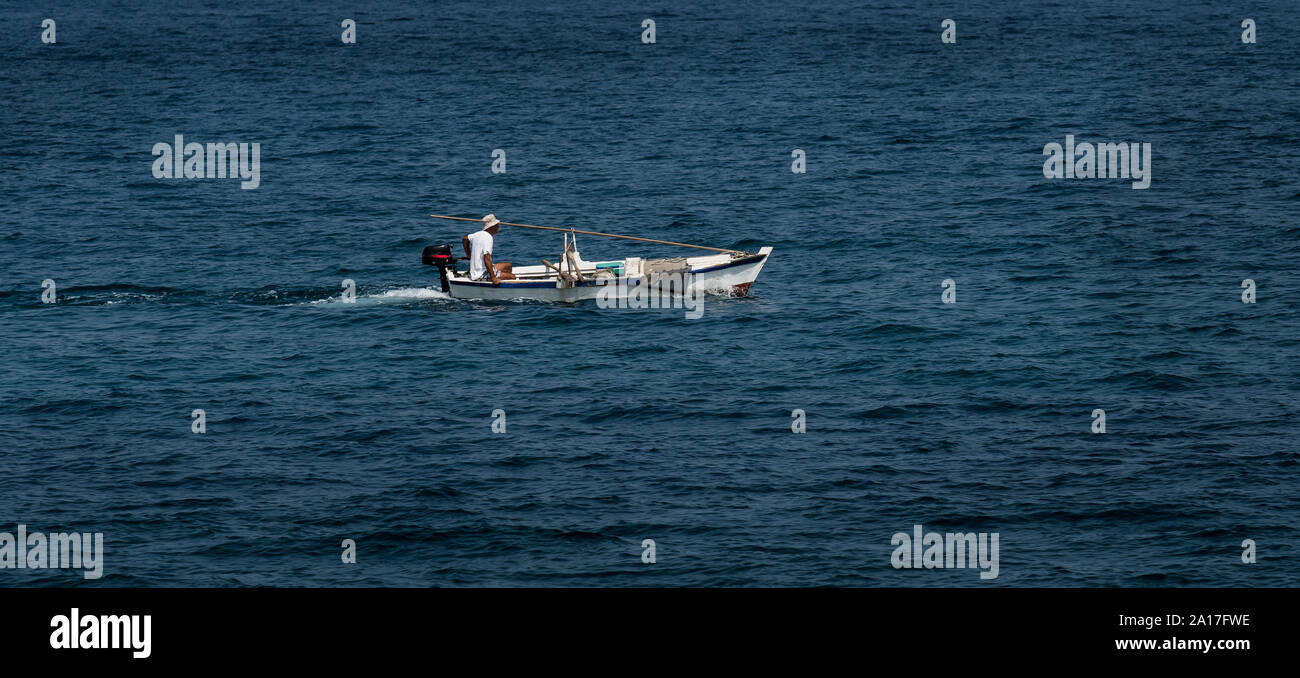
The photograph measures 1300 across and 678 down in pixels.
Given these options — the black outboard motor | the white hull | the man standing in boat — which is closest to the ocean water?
the white hull

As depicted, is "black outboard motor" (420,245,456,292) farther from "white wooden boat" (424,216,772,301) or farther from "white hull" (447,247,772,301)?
"white hull" (447,247,772,301)

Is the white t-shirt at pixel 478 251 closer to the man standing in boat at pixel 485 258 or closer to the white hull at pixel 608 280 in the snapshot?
the man standing in boat at pixel 485 258

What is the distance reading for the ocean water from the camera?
29703mm

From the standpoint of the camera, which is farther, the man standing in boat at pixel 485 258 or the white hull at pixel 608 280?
the white hull at pixel 608 280

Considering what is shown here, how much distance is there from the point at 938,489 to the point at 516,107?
57.5 meters

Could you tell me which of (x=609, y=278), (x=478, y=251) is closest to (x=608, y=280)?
(x=609, y=278)

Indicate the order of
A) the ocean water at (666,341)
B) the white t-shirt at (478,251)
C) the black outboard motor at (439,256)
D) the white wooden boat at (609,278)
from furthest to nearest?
the white wooden boat at (609,278), the black outboard motor at (439,256), the white t-shirt at (478,251), the ocean water at (666,341)

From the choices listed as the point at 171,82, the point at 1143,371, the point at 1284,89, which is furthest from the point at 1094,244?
the point at 171,82

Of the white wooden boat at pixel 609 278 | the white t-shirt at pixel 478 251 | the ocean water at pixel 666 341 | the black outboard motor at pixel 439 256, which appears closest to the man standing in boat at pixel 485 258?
the white t-shirt at pixel 478 251

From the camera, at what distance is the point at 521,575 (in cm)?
2786

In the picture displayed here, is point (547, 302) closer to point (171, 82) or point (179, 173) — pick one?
point (179, 173)

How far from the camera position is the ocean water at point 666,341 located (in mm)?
29703

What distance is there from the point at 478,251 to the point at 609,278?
3.89 m

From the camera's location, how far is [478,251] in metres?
44.8
